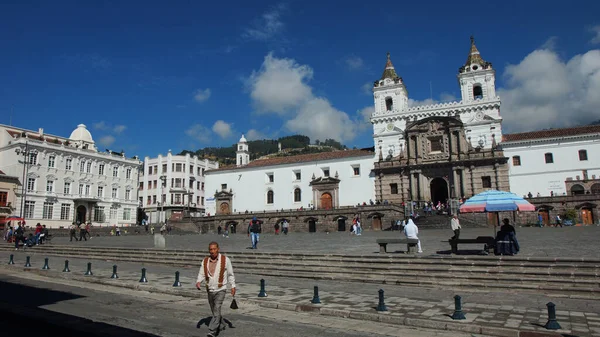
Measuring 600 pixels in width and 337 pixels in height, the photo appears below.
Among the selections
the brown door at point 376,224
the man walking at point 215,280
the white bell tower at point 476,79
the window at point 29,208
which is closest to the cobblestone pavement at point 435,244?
the man walking at point 215,280

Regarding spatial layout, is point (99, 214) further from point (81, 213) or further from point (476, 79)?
point (476, 79)

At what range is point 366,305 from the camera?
1031cm

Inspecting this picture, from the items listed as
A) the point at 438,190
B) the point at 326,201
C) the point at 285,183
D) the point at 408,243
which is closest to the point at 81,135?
the point at 285,183

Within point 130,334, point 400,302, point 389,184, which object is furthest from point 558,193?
point 130,334

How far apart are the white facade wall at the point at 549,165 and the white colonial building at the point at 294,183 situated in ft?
51.6

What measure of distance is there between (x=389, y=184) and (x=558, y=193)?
17193mm

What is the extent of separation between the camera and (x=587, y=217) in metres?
38.1

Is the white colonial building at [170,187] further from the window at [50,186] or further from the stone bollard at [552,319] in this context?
the stone bollard at [552,319]

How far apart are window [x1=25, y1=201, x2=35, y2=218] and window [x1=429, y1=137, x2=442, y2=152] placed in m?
46.7

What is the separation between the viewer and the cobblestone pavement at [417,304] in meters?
8.31

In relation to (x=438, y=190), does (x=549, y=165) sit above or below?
above

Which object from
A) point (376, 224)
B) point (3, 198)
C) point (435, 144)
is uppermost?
point (435, 144)

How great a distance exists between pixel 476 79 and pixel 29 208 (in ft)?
177

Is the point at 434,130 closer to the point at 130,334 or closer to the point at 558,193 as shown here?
the point at 558,193
